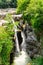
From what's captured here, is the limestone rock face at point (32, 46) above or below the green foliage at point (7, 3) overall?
above

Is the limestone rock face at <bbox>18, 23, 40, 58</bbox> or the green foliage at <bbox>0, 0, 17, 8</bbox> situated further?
the green foliage at <bbox>0, 0, 17, 8</bbox>

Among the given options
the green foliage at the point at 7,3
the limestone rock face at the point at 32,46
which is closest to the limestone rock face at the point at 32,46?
the limestone rock face at the point at 32,46

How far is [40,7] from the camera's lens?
15469 mm

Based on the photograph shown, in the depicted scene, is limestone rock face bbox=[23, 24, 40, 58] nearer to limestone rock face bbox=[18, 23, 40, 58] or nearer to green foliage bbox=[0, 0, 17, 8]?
limestone rock face bbox=[18, 23, 40, 58]

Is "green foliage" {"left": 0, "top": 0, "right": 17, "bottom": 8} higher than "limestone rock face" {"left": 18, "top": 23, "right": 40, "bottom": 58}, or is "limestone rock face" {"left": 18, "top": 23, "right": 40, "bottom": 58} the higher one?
"limestone rock face" {"left": 18, "top": 23, "right": 40, "bottom": 58}

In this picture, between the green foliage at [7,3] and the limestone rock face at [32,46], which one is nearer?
the limestone rock face at [32,46]

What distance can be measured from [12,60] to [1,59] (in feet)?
10.8

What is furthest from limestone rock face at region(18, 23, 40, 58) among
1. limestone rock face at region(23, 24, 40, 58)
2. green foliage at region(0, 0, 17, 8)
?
green foliage at region(0, 0, 17, 8)

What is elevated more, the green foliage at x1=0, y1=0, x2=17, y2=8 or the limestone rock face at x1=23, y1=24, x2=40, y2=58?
the limestone rock face at x1=23, y1=24, x2=40, y2=58

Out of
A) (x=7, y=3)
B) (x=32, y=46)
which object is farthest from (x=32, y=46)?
(x=7, y=3)

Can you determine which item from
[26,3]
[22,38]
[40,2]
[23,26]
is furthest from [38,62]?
[26,3]

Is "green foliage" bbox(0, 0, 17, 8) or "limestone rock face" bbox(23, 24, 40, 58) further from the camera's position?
"green foliage" bbox(0, 0, 17, 8)

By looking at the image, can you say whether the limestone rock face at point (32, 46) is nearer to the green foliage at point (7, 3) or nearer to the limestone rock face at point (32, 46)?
the limestone rock face at point (32, 46)

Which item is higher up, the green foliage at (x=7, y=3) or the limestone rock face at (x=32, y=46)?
the limestone rock face at (x=32, y=46)
